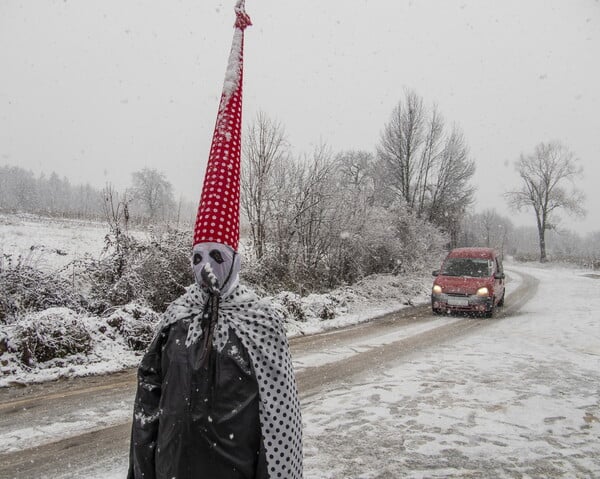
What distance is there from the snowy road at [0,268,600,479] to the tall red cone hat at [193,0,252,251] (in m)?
2.70

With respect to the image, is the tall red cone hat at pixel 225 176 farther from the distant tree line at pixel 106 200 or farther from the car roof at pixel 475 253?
the car roof at pixel 475 253

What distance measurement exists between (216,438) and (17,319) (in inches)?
317

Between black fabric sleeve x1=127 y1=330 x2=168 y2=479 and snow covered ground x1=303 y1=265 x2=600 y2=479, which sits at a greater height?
black fabric sleeve x1=127 y1=330 x2=168 y2=479

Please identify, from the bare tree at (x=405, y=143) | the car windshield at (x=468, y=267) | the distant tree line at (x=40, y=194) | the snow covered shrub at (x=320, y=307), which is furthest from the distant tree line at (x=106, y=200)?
the bare tree at (x=405, y=143)

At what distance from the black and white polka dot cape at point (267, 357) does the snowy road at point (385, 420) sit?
2134 mm

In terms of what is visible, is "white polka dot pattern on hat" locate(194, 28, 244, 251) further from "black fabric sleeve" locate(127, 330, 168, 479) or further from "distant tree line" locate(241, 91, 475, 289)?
"distant tree line" locate(241, 91, 475, 289)

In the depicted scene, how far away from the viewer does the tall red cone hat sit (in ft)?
6.29

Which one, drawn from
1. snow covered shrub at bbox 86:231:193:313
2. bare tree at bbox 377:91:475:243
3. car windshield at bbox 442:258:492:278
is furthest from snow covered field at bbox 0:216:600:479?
bare tree at bbox 377:91:475:243

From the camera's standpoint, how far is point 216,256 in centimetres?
188

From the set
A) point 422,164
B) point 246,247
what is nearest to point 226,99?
point 246,247

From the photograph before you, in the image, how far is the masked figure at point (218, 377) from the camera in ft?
5.48

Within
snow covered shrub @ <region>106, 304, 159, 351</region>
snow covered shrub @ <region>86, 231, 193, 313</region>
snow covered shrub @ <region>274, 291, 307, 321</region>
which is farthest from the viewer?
snow covered shrub @ <region>274, 291, 307, 321</region>

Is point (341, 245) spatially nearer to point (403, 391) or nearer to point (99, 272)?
point (99, 272)

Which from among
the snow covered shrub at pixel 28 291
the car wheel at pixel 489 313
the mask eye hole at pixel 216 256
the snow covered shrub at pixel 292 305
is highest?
the mask eye hole at pixel 216 256
